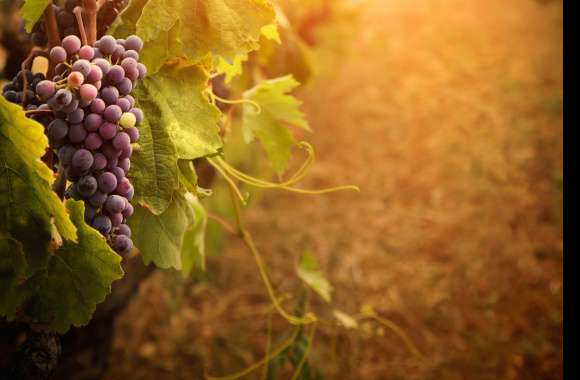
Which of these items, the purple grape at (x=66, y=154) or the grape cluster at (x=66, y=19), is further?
the grape cluster at (x=66, y=19)

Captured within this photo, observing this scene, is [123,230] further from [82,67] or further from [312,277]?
[312,277]

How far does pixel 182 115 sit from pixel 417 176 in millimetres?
2854

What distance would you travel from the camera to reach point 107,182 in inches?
30.0

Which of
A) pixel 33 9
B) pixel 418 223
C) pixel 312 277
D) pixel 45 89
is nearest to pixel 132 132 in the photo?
pixel 45 89

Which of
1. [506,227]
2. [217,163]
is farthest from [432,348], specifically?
[217,163]

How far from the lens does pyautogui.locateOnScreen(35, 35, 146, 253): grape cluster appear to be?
0.74 meters

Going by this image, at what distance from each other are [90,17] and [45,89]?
0.17m

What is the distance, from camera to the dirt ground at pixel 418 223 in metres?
2.38

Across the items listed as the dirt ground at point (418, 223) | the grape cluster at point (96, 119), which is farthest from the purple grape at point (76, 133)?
the dirt ground at point (418, 223)

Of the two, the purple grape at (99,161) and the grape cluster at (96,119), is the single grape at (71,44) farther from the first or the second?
the purple grape at (99,161)

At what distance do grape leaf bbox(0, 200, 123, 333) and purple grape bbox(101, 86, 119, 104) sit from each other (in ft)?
0.53

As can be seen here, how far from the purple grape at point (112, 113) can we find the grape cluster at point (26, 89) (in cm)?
14

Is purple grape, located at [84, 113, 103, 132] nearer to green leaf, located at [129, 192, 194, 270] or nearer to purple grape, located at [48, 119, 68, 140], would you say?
purple grape, located at [48, 119, 68, 140]

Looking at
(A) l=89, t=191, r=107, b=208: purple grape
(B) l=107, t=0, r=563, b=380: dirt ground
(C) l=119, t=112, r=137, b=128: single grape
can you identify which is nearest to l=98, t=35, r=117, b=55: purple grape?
(C) l=119, t=112, r=137, b=128: single grape
